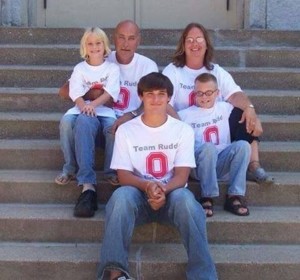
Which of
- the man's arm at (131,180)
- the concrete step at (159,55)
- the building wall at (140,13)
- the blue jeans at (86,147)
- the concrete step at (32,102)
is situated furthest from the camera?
the building wall at (140,13)

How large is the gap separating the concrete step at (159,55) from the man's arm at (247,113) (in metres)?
1.50

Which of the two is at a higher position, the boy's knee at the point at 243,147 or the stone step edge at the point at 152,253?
the boy's knee at the point at 243,147

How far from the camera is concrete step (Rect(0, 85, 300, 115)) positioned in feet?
19.7

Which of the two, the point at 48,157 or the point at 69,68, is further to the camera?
the point at 69,68

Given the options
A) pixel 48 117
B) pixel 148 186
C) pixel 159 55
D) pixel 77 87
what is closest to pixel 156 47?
pixel 159 55

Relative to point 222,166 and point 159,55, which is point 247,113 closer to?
point 222,166

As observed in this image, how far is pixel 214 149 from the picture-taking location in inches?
187

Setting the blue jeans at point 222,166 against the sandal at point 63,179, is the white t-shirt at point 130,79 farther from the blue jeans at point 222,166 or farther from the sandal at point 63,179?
the blue jeans at point 222,166

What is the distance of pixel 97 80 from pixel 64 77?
1.11 m

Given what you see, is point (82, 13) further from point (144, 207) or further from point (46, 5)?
point (144, 207)

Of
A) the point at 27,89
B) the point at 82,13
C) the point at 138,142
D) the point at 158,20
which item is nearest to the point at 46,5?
the point at 82,13

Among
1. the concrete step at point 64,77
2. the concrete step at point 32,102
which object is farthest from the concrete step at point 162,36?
the concrete step at point 32,102

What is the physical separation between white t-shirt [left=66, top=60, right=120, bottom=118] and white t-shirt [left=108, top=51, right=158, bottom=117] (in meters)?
0.11

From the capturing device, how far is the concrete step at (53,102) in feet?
→ 19.7
